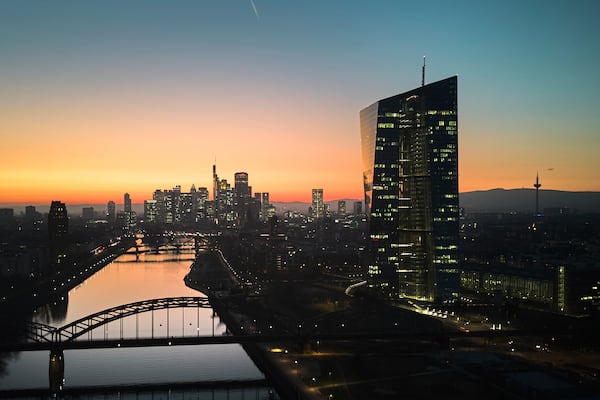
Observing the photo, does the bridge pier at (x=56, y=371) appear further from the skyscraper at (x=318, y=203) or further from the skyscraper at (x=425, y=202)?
→ the skyscraper at (x=318, y=203)

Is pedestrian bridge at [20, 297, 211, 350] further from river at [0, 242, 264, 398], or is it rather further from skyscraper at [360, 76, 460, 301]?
skyscraper at [360, 76, 460, 301]

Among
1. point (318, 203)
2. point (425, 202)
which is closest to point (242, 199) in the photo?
point (318, 203)

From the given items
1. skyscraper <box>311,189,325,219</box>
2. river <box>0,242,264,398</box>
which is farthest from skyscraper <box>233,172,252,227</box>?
river <box>0,242,264,398</box>

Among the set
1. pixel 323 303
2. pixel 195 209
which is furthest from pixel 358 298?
pixel 195 209

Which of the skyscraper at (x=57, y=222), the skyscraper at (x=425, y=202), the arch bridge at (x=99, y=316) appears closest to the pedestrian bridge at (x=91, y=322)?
the arch bridge at (x=99, y=316)

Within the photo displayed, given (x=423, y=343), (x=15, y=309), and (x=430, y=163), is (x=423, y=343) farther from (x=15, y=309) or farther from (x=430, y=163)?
(x=15, y=309)

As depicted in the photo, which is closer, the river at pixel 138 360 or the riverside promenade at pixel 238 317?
the riverside promenade at pixel 238 317
